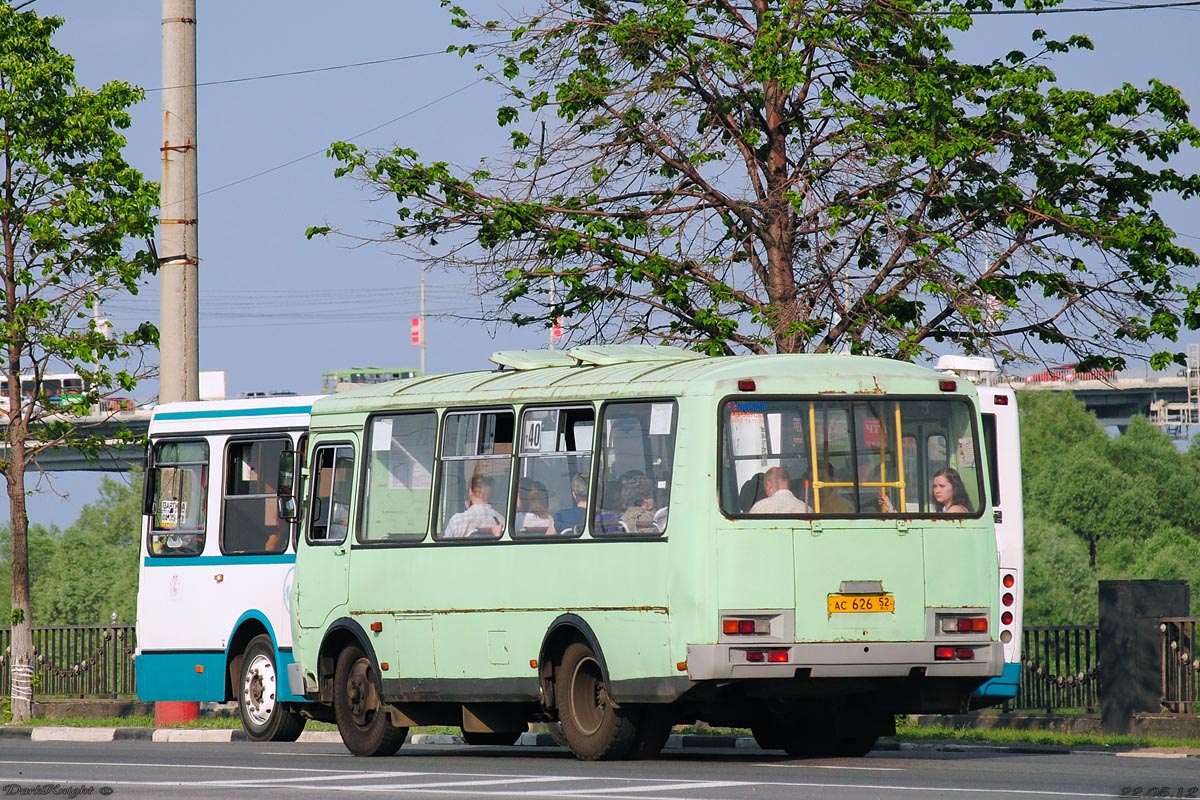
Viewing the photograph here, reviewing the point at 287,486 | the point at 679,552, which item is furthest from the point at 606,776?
the point at 287,486

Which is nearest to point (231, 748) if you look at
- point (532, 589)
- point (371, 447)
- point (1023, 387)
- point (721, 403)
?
point (371, 447)

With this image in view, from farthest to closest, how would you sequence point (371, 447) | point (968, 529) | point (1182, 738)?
point (1182, 738)
point (371, 447)
point (968, 529)

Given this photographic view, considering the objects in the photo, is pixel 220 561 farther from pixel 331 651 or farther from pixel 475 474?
pixel 475 474

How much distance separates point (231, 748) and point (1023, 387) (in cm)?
10908

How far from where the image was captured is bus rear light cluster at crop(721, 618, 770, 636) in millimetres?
14523

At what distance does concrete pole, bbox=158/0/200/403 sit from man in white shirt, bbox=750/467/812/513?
11.6 metres

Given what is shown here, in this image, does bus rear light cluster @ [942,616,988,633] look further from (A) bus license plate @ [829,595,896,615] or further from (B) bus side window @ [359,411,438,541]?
(B) bus side window @ [359,411,438,541]

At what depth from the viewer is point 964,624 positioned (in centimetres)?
1509

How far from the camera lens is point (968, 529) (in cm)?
1530

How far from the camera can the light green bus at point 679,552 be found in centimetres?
1470

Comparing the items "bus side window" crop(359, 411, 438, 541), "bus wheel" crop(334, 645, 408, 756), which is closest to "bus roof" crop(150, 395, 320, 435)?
"bus side window" crop(359, 411, 438, 541)

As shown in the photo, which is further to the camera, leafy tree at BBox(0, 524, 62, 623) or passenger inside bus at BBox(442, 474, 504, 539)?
leafy tree at BBox(0, 524, 62, 623)

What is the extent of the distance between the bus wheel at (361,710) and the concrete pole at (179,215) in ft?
24.9

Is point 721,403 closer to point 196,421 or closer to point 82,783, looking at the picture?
point 82,783
